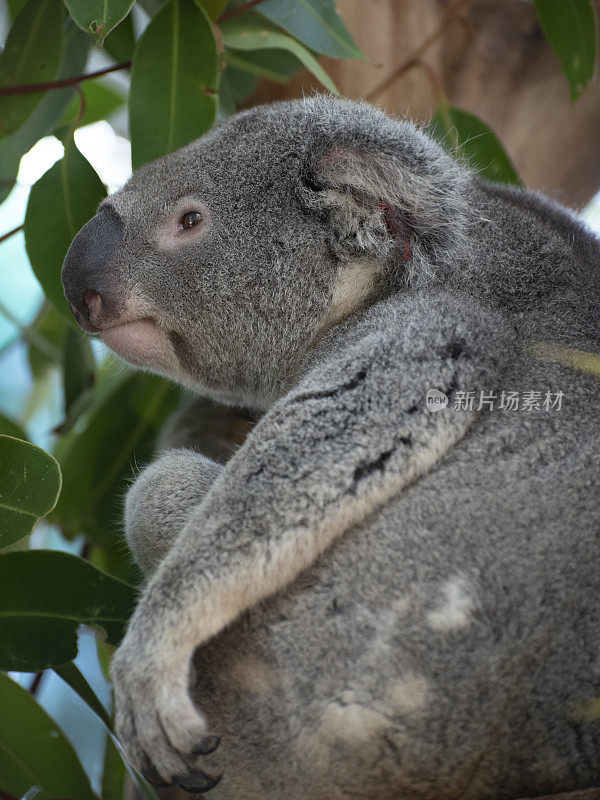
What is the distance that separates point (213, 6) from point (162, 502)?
1.74m

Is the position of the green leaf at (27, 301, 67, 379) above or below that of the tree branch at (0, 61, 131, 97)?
below

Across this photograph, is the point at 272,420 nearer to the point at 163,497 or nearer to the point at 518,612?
the point at 163,497

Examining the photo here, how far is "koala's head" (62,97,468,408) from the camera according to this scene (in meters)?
2.20

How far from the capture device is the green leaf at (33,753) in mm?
2057

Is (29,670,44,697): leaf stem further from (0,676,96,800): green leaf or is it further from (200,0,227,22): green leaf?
(200,0,227,22): green leaf

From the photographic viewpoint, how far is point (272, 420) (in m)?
1.87

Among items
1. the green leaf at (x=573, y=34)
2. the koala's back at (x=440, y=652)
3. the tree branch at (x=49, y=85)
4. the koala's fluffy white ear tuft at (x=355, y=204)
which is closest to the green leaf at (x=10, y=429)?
the tree branch at (x=49, y=85)

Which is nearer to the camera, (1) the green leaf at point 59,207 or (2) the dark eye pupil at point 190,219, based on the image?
(2) the dark eye pupil at point 190,219

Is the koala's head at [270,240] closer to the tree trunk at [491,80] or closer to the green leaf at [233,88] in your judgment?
the green leaf at [233,88]

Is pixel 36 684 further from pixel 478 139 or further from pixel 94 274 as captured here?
pixel 478 139

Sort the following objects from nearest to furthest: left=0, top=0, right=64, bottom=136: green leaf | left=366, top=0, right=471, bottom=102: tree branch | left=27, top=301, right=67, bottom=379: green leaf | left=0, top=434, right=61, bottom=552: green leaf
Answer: left=0, top=434, right=61, bottom=552: green leaf → left=0, top=0, right=64, bottom=136: green leaf → left=366, top=0, right=471, bottom=102: tree branch → left=27, top=301, right=67, bottom=379: green leaf

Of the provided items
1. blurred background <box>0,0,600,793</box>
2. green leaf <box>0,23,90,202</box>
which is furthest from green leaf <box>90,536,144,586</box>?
green leaf <box>0,23,90,202</box>

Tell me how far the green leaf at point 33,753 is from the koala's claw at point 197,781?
54 centimetres

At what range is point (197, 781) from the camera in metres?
1.64
